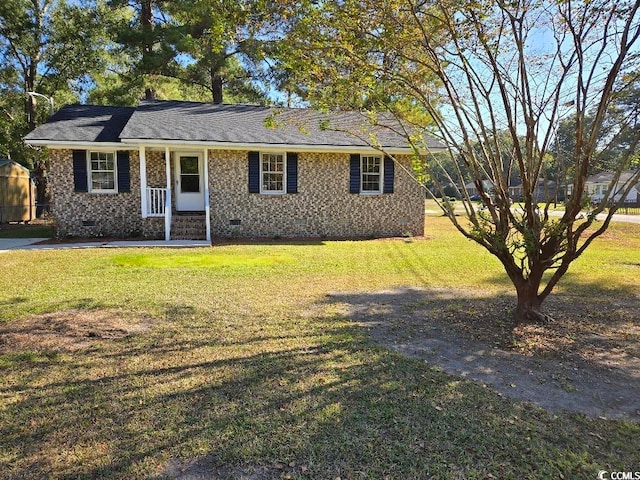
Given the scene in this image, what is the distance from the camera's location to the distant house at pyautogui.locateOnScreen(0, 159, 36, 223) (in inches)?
738

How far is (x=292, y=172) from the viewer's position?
1406 cm

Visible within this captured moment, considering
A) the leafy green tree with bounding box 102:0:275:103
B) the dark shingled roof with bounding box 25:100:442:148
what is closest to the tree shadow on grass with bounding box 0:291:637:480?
the dark shingled roof with bounding box 25:100:442:148

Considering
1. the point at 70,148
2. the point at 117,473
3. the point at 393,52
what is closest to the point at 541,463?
the point at 117,473

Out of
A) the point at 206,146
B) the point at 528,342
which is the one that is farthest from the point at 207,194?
the point at 528,342

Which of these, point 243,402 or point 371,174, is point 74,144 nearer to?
point 371,174

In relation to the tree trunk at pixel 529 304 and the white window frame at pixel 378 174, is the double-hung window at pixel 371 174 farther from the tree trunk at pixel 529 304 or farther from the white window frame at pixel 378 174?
the tree trunk at pixel 529 304

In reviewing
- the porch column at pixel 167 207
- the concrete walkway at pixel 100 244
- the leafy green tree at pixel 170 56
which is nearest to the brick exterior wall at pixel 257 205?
the porch column at pixel 167 207

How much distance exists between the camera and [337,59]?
5.03 m

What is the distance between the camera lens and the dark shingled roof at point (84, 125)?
41.3 feet

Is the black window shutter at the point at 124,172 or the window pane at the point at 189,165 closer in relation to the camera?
the black window shutter at the point at 124,172

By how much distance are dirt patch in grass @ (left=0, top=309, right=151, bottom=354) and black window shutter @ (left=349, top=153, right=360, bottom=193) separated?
10.1 meters

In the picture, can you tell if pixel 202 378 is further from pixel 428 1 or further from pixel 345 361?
pixel 428 1

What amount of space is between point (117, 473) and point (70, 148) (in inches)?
503

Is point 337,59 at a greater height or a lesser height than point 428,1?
lesser
